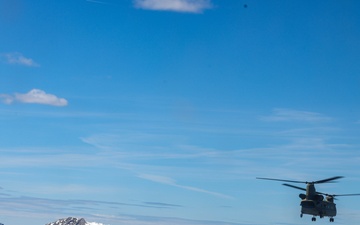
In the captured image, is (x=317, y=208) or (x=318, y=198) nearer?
(x=317, y=208)

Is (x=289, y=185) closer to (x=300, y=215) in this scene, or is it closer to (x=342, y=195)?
(x=300, y=215)

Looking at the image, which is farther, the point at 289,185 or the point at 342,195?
the point at 342,195

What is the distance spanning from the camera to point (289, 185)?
180000 mm

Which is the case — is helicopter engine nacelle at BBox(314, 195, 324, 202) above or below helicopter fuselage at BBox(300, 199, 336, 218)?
above

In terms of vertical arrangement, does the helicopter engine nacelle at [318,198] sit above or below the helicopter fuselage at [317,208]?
above

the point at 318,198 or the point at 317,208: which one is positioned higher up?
the point at 318,198

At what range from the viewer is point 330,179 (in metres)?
180

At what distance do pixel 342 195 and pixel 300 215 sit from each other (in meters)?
18.2

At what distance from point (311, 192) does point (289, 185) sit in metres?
9.47

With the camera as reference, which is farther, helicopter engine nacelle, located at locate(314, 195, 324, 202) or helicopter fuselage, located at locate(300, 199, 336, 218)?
helicopter engine nacelle, located at locate(314, 195, 324, 202)

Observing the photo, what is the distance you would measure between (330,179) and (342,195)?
585 inches

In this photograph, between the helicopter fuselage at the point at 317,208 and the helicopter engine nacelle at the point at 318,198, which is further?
the helicopter engine nacelle at the point at 318,198

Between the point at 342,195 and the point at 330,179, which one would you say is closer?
the point at 330,179

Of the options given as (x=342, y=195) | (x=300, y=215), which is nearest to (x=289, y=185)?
(x=300, y=215)
